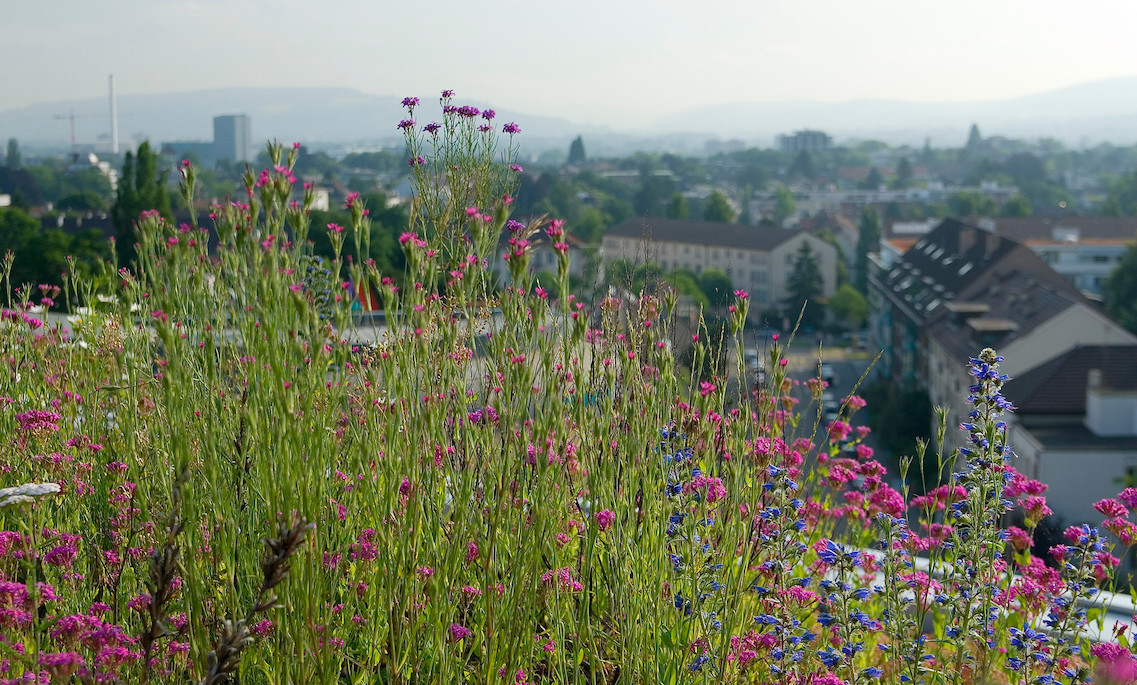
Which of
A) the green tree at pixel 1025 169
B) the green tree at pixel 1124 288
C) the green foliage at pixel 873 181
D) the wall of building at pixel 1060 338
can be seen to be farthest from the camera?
the green foliage at pixel 873 181

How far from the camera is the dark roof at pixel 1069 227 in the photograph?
38.8 metres

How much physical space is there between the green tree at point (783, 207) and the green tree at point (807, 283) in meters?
30.0

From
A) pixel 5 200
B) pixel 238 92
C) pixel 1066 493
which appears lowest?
pixel 1066 493

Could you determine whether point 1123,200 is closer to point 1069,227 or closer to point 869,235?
point 869,235

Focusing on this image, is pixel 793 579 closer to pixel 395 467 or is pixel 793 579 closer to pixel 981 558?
pixel 981 558

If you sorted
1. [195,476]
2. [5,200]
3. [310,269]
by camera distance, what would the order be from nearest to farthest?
[195,476] → [310,269] → [5,200]

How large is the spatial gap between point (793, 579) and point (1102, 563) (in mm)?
627

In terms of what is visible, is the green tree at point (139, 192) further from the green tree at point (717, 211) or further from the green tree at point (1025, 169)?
the green tree at point (1025, 169)

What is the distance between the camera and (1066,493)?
634 inches

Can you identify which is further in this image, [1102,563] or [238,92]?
[238,92]

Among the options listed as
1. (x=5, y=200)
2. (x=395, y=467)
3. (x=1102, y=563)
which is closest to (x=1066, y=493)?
(x=1102, y=563)

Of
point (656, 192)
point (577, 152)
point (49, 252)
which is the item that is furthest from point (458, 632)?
point (577, 152)

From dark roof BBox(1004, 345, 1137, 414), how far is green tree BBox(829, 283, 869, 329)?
21538mm

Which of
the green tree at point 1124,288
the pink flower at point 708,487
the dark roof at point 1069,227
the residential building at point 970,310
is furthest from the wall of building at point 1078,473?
the dark roof at point 1069,227
